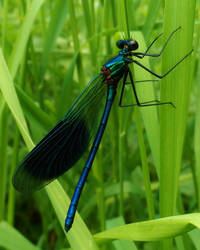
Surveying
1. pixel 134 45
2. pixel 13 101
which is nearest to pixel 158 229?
pixel 13 101

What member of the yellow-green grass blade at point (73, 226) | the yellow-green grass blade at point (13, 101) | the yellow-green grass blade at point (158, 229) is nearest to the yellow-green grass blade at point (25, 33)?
the yellow-green grass blade at point (13, 101)

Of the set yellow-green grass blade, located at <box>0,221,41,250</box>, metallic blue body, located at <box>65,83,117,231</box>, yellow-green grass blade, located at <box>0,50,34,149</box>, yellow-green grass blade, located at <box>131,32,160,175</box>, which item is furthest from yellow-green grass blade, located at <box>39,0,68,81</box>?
yellow-green grass blade, located at <box>0,221,41,250</box>

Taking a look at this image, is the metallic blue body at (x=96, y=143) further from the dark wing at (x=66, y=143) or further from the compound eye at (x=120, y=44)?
the compound eye at (x=120, y=44)

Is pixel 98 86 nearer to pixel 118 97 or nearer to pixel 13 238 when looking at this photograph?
pixel 118 97

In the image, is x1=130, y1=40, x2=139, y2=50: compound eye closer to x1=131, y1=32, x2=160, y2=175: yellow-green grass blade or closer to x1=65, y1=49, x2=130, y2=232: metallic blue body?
x1=65, y1=49, x2=130, y2=232: metallic blue body

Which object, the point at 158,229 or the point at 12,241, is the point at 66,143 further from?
the point at 158,229

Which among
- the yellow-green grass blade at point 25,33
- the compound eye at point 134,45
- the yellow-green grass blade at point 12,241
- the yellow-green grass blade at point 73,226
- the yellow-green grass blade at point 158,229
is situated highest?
the yellow-green grass blade at point 25,33

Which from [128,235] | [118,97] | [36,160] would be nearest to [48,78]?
[118,97]
